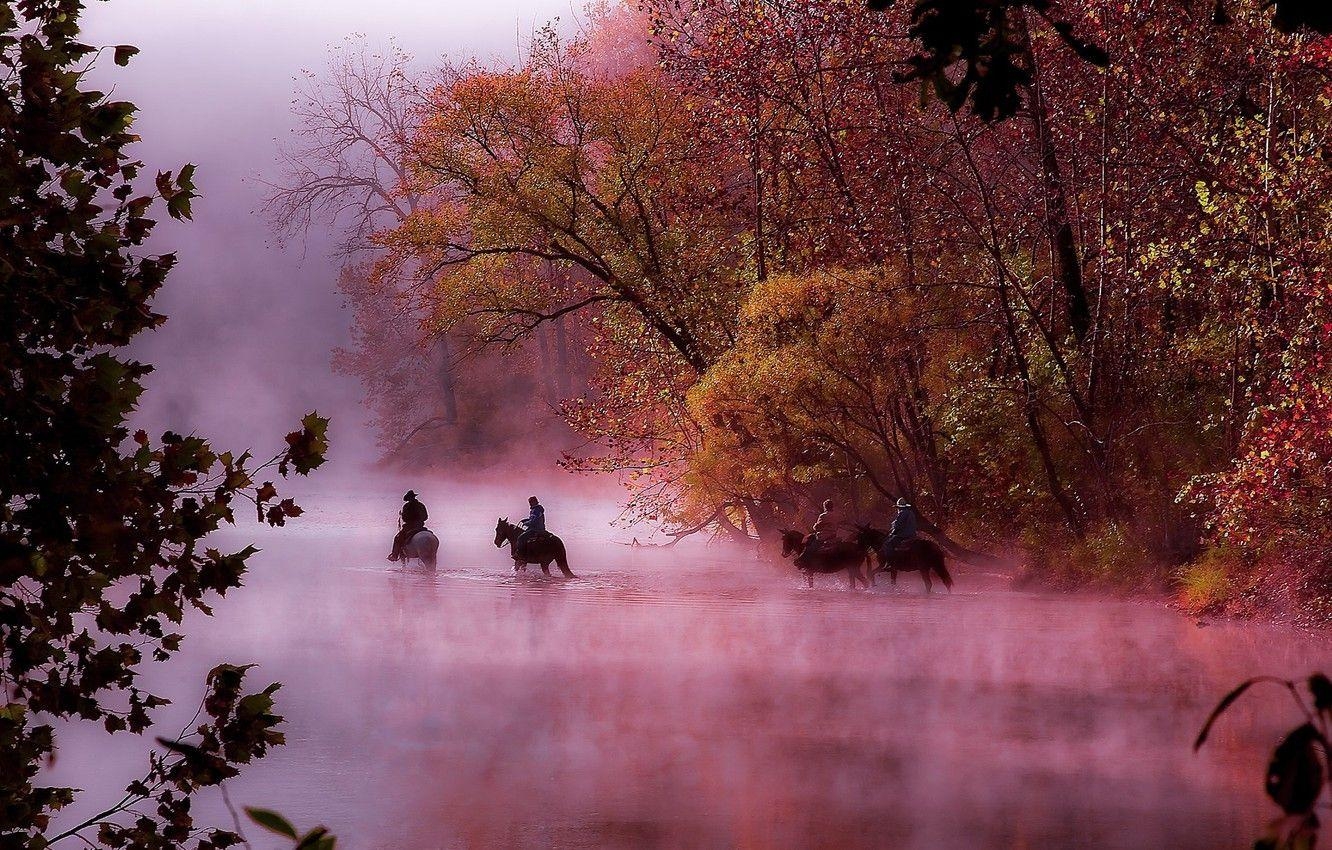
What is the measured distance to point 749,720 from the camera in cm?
1466

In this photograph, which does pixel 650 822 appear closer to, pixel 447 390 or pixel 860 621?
pixel 860 621

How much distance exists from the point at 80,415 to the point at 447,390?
202ft

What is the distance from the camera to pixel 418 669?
18.2 metres

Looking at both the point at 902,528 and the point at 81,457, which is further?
the point at 902,528

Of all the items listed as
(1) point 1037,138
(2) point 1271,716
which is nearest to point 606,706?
(2) point 1271,716

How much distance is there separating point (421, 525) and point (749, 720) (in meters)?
17.1

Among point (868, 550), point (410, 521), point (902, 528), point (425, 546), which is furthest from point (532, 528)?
point (902, 528)

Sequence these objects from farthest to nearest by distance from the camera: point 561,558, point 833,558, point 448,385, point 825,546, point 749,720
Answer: point 448,385 → point 561,558 → point 825,546 → point 833,558 → point 749,720

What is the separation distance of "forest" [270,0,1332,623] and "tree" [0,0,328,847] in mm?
10999

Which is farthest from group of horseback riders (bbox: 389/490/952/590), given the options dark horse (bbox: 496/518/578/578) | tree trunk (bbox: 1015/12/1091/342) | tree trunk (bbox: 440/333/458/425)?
tree trunk (bbox: 440/333/458/425)

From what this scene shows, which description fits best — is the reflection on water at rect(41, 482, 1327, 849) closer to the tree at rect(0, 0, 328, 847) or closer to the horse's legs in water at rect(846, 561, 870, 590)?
the horse's legs in water at rect(846, 561, 870, 590)

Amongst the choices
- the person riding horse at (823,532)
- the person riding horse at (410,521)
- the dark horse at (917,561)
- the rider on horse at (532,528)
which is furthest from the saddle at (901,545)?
the person riding horse at (410,521)

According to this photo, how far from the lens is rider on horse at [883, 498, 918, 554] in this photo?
83.5 feet

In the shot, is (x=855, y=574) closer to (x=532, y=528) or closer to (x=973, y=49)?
(x=532, y=528)
